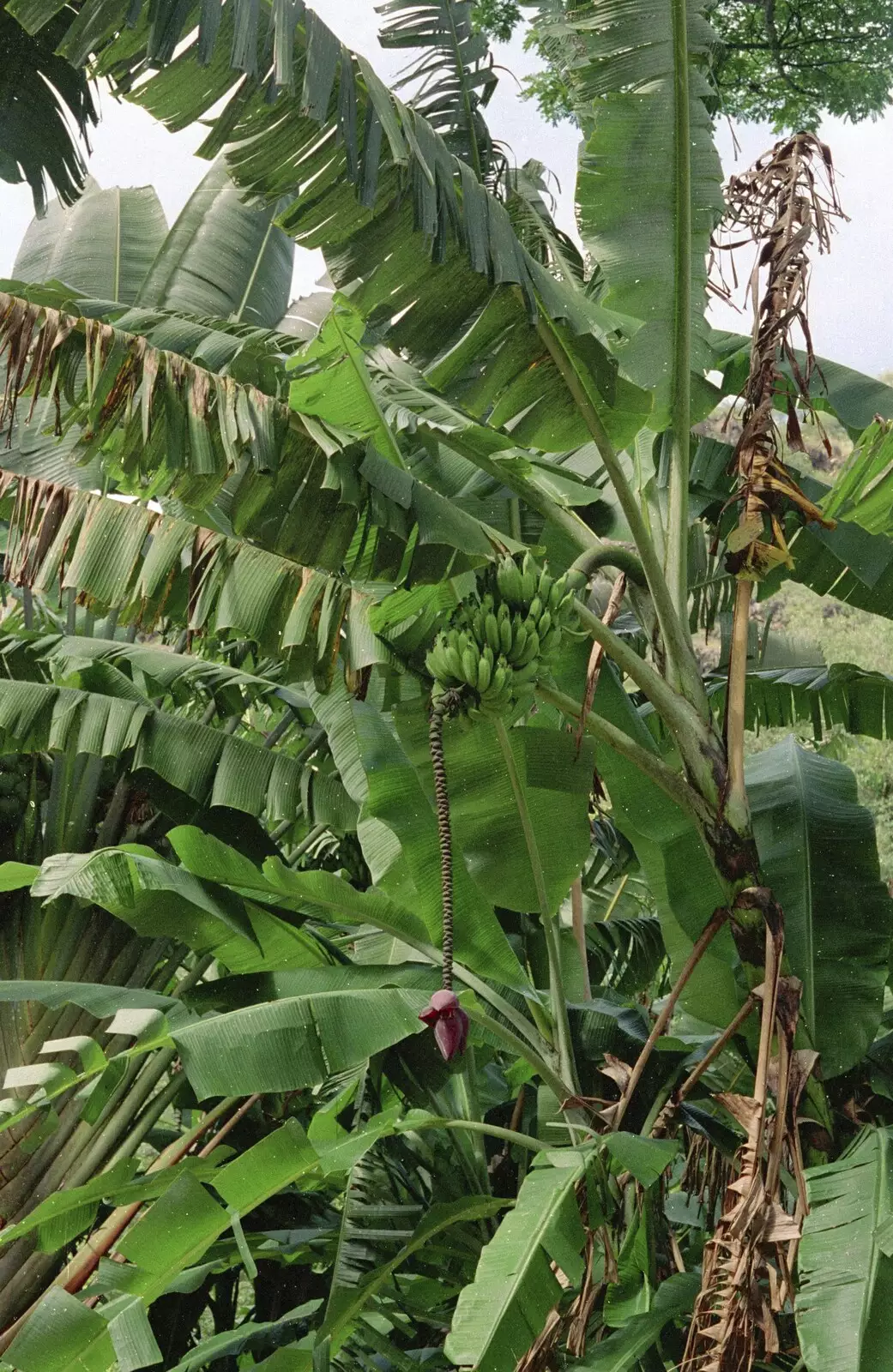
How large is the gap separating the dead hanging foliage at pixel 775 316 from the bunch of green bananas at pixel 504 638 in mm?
494

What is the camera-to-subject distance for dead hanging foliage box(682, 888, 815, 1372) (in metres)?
1.63

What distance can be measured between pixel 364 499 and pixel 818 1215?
1.37 m

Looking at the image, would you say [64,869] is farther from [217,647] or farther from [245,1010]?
[217,647]

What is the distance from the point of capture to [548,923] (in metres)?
2.24

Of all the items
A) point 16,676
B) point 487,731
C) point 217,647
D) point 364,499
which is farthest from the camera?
point 217,647

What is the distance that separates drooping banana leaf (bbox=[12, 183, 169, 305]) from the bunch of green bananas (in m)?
2.44

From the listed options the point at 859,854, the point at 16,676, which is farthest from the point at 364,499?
the point at 16,676

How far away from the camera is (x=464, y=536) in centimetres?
186

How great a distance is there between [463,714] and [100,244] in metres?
3.09

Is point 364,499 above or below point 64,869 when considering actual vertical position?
above

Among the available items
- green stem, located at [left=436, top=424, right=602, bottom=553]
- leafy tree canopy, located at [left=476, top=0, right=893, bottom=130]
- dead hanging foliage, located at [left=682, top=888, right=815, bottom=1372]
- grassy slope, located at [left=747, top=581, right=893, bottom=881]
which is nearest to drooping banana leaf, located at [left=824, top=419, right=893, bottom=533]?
green stem, located at [left=436, top=424, right=602, bottom=553]

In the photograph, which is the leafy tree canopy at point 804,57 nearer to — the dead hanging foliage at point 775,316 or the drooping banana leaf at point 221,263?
the drooping banana leaf at point 221,263

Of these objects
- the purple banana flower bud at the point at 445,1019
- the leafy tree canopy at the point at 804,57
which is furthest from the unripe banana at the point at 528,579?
the leafy tree canopy at the point at 804,57

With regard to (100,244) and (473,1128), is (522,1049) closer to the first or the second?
(473,1128)
